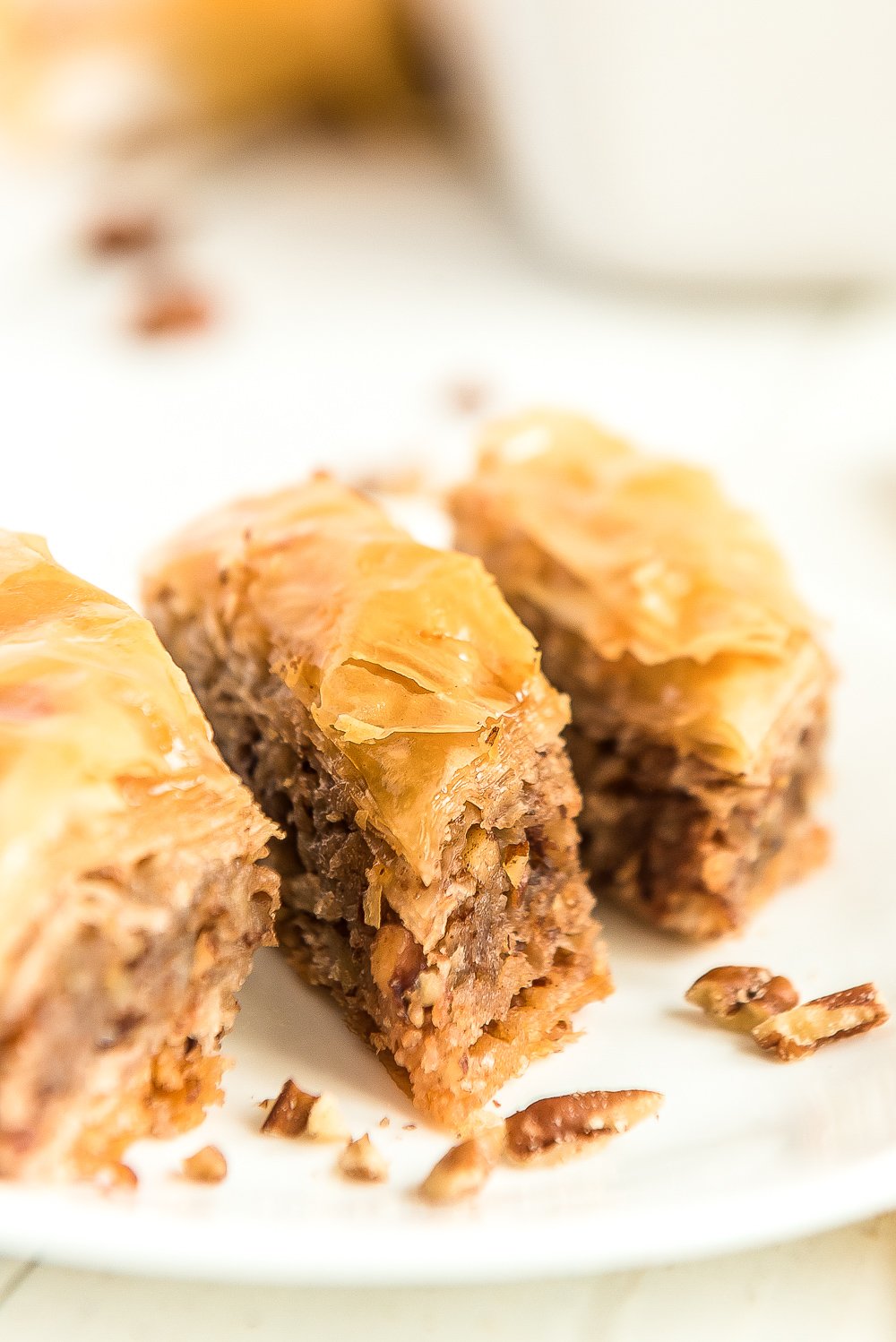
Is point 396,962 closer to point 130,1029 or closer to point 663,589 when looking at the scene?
point 130,1029

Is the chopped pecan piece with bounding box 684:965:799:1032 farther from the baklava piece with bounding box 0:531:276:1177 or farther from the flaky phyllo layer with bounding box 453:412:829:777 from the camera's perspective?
the baklava piece with bounding box 0:531:276:1177

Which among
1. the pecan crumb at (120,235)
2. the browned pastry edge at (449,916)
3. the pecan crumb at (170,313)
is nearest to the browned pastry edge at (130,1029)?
the browned pastry edge at (449,916)

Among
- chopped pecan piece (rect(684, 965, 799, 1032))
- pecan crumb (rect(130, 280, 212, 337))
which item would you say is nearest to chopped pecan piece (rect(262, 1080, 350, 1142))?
chopped pecan piece (rect(684, 965, 799, 1032))

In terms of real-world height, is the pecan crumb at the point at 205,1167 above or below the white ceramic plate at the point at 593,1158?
above

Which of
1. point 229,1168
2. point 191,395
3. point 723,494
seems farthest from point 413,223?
point 229,1168

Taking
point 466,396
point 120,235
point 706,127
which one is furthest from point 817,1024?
point 120,235

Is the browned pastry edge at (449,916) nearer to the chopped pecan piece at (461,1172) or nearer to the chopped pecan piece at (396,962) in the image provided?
the chopped pecan piece at (396,962)

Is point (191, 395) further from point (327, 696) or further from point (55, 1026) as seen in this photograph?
point (55, 1026)
